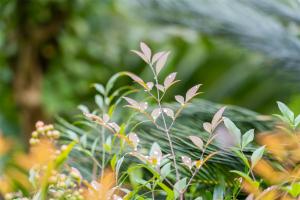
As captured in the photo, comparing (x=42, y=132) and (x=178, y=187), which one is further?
(x=42, y=132)

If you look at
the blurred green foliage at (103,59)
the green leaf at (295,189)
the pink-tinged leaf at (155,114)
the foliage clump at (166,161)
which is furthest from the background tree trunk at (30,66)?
the green leaf at (295,189)

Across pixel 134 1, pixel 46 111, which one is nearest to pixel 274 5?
pixel 134 1

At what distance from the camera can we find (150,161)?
0.47 metres

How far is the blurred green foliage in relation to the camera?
2225 millimetres

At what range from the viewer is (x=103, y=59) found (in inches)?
99.0

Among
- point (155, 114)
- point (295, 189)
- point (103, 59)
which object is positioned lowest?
point (295, 189)

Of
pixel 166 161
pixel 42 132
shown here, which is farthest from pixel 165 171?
pixel 42 132

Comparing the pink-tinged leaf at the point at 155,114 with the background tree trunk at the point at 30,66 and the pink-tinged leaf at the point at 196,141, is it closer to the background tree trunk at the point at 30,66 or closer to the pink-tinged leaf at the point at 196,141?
the pink-tinged leaf at the point at 196,141

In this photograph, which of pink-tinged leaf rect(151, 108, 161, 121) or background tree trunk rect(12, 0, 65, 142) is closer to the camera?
pink-tinged leaf rect(151, 108, 161, 121)

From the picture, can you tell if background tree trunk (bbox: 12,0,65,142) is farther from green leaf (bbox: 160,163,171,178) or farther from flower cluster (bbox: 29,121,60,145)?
green leaf (bbox: 160,163,171,178)

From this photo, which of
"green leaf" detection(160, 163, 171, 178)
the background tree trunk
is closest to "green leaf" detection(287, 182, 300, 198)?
"green leaf" detection(160, 163, 171, 178)

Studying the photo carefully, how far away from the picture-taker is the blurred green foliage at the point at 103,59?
222 centimetres

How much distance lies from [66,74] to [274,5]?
4.74 ft

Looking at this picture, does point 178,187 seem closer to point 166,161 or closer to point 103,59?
point 166,161
